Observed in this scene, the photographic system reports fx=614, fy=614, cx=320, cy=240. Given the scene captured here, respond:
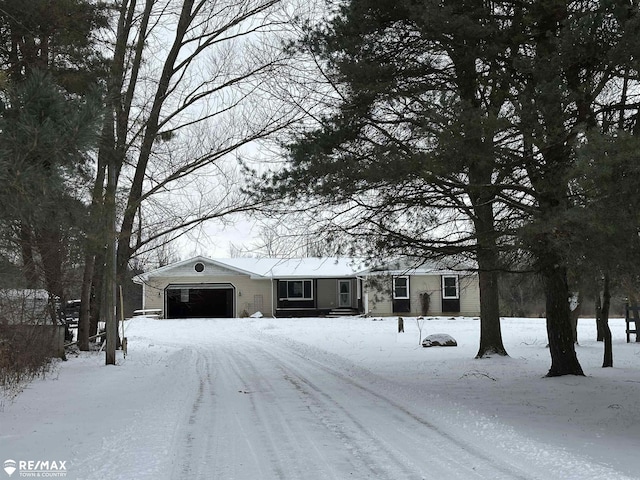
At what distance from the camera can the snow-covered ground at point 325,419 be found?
5.81 m

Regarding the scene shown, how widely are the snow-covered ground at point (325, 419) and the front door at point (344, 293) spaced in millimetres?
26722

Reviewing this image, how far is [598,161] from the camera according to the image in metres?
6.52

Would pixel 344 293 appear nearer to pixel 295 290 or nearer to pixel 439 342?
pixel 295 290

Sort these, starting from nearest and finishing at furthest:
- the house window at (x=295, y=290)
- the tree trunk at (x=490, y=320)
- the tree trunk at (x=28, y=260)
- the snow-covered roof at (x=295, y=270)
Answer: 1. the tree trunk at (x=28, y=260)
2. the tree trunk at (x=490, y=320)
3. the snow-covered roof at (x=295, y=270)
4. the house window at (x=295, y=290)

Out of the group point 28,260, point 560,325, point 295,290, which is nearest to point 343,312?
point 295,290

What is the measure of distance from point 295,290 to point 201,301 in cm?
894

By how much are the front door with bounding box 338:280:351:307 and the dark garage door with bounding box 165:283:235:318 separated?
24.5 feet

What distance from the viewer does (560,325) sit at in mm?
11961

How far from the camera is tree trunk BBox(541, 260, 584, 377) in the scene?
11961mm

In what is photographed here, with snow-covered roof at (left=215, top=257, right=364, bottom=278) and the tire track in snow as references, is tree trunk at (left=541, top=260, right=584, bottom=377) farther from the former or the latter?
snow-covered roof at (left=215, top=257, right=364, bottom=278)

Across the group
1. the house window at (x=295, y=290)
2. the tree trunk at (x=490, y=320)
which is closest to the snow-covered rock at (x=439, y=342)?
the tree trunk at (x=490, y=320)

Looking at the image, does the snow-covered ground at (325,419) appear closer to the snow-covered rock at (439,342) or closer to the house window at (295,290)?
the snow-covered rock at (439,342)

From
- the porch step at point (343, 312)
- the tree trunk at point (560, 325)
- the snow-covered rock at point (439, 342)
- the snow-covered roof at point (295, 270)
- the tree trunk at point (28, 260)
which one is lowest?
the snow-covered rock at point (439, 342)

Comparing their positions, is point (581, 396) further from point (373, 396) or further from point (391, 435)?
point (391, 435)
